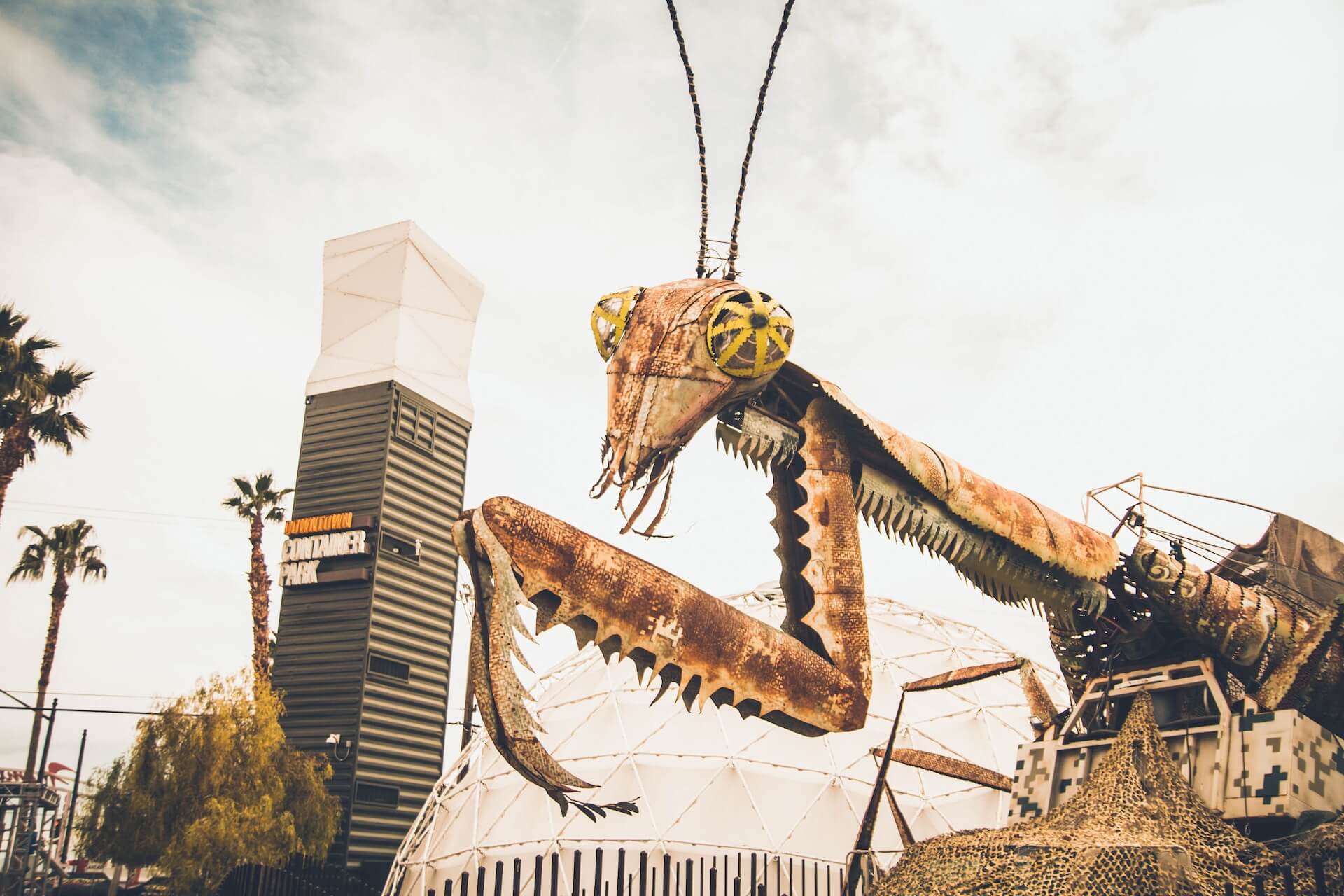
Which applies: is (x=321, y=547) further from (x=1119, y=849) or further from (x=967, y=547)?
(x=1119, y=849)

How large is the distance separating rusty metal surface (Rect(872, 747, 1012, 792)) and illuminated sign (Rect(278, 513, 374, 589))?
1877 cm

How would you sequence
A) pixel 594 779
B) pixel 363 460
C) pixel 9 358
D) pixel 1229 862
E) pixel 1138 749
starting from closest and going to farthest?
pixel 1229 862, pixel 1138 749, pixel 594 779, pixel 9 358, pixel 363 460

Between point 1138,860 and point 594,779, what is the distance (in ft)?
48.0

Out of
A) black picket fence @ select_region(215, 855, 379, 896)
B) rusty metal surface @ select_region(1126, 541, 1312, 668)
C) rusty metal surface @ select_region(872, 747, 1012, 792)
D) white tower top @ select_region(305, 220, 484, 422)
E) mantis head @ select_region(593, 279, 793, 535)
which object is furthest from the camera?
white tower top @ select_region(305, 220, 484, 422)

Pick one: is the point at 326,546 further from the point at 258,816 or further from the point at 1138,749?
the point at 1138,749

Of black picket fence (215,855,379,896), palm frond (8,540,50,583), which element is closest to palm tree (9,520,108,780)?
palm frond (8,540,50,583)

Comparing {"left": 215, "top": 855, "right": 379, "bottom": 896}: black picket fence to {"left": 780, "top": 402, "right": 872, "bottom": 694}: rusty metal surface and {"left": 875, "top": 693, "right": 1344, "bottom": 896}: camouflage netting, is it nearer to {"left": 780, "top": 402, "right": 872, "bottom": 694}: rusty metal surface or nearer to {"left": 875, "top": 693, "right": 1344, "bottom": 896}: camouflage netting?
{"left": 875, "top": 693, "right": 1344, "bottom": 896}: camouflage netting

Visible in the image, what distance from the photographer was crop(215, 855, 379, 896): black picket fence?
10.7m

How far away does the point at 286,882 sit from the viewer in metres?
10.8

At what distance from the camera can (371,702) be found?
24000 millimetres

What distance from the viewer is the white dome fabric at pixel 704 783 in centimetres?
1773

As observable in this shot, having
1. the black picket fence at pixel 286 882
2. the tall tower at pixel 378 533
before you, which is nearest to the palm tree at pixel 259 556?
the tall tower at pixel 378 533

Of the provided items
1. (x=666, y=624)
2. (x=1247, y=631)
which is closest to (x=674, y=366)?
(x=666, y=624)

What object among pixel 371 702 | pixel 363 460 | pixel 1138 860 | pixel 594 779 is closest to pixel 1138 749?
pixel 1138 860
